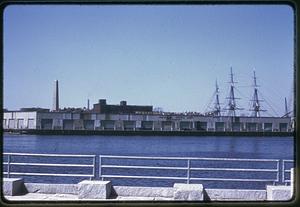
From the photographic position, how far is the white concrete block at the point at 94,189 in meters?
5.51

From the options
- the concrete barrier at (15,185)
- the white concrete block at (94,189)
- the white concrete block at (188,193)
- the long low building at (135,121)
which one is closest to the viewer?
the white concrete block at (188,193)

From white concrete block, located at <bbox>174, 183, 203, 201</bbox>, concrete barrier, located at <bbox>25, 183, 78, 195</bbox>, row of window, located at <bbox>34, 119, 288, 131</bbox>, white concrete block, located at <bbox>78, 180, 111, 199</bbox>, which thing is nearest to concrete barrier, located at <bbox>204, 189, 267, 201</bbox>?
white concrete block, located at <bbox>174, 183, 203, 201</bbox>

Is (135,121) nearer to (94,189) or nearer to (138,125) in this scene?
(138,125)

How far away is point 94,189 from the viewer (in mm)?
5660

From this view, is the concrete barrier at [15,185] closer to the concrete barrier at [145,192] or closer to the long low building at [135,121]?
the concrete barrier at [145,192]

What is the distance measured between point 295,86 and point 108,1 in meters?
1.05

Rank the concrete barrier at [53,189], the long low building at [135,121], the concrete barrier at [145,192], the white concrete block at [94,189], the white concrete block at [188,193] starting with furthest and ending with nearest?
the long low building at [135,121] → the concrete barrier at [53,189] → the concrete barrier at [145,192] → the white concrete block at [94,189] → the white concrete block at [188,193]

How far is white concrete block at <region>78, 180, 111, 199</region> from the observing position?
551cm

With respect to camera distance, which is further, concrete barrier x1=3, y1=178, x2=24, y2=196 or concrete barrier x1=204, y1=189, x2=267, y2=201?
concrete barrier x1=204, y1=189, x2=267, y2=201

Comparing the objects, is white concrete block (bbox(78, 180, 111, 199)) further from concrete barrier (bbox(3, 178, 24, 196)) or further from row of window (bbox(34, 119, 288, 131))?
row of window (bbox(34, 119, 288, 131))

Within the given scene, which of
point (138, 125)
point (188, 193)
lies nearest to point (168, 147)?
point (138, 125)

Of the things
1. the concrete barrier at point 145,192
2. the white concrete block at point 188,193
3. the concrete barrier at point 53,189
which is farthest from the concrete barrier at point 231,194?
the concrete barrier at point 53,189

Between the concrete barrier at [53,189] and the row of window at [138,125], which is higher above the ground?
the row of window at [138,125]

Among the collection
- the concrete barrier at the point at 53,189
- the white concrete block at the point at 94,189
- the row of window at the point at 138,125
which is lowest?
the concrete barrier at the point at 53,189
